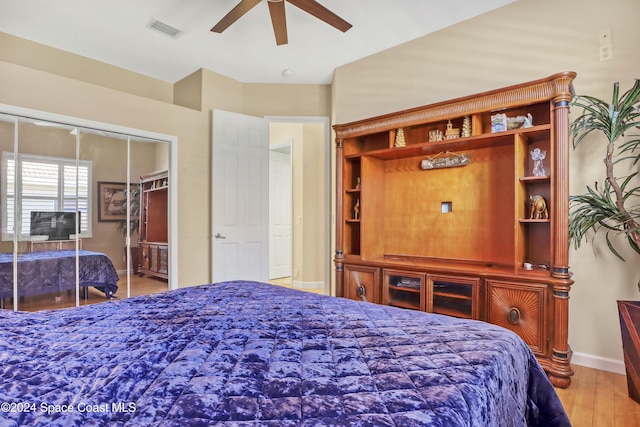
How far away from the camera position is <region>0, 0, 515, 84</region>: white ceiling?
2926 mm

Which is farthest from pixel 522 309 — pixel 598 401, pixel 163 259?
pixel 163 259

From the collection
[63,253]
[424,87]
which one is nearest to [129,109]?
[63,253]

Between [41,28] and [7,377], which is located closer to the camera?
[7,377]

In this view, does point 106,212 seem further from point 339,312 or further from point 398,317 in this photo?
point 398,317

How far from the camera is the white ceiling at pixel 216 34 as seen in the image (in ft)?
9.60

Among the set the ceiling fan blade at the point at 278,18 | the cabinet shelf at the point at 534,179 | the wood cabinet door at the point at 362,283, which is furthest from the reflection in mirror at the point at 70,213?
the cabinet shelf at the point at 534,179

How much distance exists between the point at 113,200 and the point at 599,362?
178 inches

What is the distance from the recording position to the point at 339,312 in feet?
5.03

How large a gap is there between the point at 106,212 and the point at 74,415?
10.7 ft

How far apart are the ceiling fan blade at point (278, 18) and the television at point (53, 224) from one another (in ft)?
8.38

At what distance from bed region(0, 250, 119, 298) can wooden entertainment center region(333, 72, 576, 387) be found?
2.42m

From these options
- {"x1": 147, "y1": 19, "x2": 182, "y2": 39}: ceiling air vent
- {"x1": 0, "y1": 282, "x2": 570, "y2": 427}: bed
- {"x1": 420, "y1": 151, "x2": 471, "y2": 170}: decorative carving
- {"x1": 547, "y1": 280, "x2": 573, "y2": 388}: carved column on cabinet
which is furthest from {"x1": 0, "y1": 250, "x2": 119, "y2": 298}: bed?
{"x1": 547, "y1": 280, "x2": 573, "y2": 388}: carved column on cabinet

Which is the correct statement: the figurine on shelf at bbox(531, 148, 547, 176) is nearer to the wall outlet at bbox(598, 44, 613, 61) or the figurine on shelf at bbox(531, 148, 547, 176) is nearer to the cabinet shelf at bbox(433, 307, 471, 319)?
the wall outlet at bbox(598, 44, 613, 61)

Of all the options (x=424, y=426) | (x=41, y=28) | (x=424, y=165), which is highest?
(x=41, y=28)
